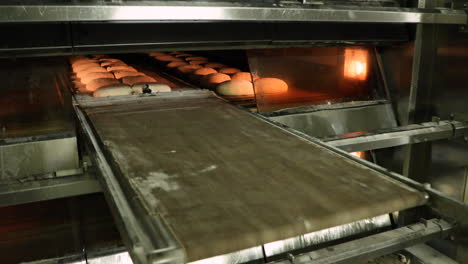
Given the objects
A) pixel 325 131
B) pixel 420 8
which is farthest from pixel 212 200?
pixel 420 8

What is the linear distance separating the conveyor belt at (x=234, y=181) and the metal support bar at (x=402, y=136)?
49cm

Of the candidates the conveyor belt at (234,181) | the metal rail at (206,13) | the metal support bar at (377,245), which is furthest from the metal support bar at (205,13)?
the metal support bar at (377,245)

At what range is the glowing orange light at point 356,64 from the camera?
2.43m

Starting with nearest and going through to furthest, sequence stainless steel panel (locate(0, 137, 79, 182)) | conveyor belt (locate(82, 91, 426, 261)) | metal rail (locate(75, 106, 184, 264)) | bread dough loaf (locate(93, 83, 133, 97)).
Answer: metal rail (locate(75, 106, 184, 264)) < conveyor belt (locate(82, 91, 426, 261)) < stainless steel panel (locate(0, 137, 79, 182)) < bread dough loaf (locate(93, 83, 133, 97))

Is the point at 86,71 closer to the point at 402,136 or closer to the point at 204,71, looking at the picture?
the point at 204,71

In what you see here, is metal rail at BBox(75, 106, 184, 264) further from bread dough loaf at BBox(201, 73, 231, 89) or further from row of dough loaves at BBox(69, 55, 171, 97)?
bread dough loaf at BBox(201, 73, 231, 89)

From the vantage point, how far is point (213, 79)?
2557 millimetres

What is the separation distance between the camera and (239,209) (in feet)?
2.99

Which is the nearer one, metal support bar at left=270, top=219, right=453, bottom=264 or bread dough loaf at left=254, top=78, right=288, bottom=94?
metal support bar at left=270, top=219, right=453, bottom=264

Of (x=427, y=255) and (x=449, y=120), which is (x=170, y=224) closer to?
(x=449, y=120)

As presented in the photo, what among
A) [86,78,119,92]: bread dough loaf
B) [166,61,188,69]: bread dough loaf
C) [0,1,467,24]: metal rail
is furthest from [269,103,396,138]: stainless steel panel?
[166,61,188,69]: bread dough loaf

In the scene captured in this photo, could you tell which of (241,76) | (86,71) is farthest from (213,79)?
(86,71)

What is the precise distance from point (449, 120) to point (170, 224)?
2108 millimetres

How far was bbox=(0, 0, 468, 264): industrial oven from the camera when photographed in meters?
0.94
